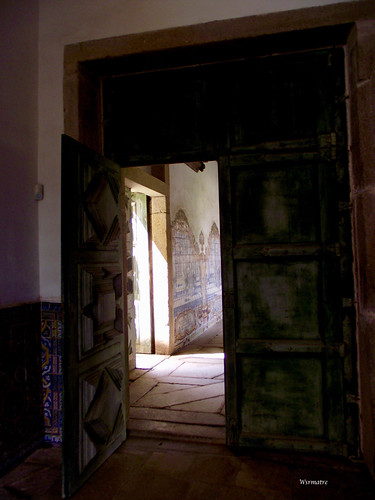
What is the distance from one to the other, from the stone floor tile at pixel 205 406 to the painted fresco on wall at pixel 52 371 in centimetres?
105

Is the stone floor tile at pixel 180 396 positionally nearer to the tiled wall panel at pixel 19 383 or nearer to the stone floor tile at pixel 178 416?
the stone floor tile at pixel 178 416

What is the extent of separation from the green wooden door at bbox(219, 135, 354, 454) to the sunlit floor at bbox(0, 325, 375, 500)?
15 cm

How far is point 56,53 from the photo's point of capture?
2730 mm

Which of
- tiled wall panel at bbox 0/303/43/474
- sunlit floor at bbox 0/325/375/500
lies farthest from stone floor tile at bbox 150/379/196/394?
tiled wall panel at bbox 0/303/43/474

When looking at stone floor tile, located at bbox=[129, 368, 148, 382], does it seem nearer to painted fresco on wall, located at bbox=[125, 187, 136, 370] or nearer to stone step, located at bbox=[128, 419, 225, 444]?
painted fresco on wall, located at bbox=[125, 187, 136, 370]

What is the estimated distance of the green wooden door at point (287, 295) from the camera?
2.39m

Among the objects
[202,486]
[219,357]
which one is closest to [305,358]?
[202,486]

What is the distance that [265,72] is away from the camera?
8.48 ft

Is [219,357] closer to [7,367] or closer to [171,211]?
[171,211]

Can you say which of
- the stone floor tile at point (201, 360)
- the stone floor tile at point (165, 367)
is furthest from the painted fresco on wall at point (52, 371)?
the stone floor tile at point (201, 360)

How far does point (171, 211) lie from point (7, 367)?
354cm

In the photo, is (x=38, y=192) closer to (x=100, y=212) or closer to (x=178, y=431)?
(x=100, y=212)

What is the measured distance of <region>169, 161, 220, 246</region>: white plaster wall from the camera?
5816 millimetres

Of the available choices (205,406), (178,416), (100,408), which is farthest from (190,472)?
(205,406)
